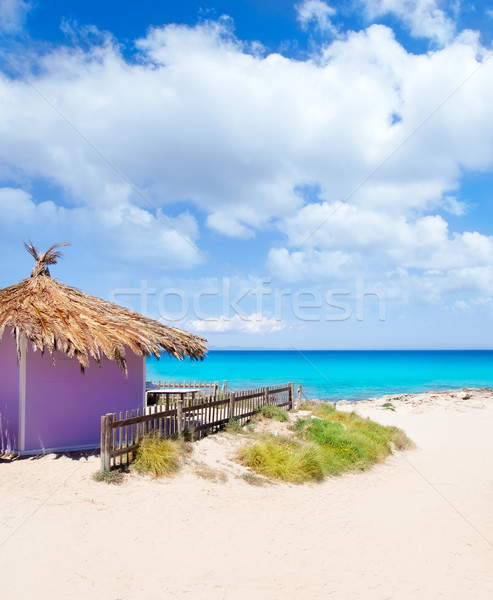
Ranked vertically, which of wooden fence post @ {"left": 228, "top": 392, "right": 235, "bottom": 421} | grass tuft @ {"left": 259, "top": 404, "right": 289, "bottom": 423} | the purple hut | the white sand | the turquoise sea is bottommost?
the turquoise sea

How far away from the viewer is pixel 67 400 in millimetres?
10523

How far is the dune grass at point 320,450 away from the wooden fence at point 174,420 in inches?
62.8

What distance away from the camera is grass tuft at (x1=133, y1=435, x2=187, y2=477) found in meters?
8.43

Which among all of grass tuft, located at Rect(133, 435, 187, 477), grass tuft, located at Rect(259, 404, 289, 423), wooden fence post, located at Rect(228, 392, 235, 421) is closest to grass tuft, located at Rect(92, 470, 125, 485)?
grass tuft, located at Rect(133, 435, 187, 477)

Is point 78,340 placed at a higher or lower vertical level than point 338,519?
higher

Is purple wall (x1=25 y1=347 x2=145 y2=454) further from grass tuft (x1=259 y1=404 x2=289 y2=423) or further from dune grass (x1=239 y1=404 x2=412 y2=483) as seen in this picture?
grass tuft (x1=259 y1=404 x2=289 y2=423)

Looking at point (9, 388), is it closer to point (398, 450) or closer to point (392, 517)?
point (392, 517)

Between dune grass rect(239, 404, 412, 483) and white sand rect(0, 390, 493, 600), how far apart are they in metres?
0.38

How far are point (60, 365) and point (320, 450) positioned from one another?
6.42 metres

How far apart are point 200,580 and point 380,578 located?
223 centimetres

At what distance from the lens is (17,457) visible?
9742mm

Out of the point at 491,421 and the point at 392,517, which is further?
the point at 491,421

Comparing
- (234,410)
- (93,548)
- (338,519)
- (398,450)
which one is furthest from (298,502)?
(398,450)

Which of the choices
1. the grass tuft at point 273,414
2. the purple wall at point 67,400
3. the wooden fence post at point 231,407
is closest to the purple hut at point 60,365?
the purple wall at point 67,400
